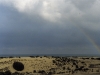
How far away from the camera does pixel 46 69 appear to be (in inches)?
3216

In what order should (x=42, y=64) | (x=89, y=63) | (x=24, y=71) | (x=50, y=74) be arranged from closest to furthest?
1. (x=50, y=74)
2. (x=24, y=71)
3. (x=42, y=64)
4. (x=89, y=63)

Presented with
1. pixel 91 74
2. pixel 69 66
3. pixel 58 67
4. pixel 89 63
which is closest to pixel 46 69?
pixel 58 67

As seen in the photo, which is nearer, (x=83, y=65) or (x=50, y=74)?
(x=50, y=74)

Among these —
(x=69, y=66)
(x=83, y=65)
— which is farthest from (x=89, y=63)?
(x=69, y=66)

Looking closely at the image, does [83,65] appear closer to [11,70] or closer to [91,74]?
[91,74]

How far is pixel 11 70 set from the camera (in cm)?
7450

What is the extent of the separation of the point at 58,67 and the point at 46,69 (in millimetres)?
5597

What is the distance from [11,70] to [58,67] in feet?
62.9

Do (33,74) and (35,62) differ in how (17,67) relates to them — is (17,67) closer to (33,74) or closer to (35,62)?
(33,74)

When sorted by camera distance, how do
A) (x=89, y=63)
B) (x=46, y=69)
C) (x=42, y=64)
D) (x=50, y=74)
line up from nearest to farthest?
(x=50, y=74) → (x=46, y=69) → (x=42, y=64) → (x=89, y=63)

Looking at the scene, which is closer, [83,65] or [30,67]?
[30,67]

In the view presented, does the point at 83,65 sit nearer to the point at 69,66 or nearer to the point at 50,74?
the point at 69,66

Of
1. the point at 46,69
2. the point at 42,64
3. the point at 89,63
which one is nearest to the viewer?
the point at 46,69

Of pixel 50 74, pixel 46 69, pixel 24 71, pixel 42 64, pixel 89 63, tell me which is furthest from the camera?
pixel 89 63
